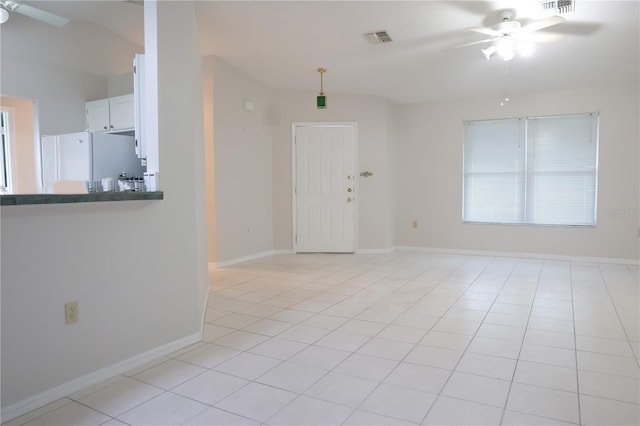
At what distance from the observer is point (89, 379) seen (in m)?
2.24

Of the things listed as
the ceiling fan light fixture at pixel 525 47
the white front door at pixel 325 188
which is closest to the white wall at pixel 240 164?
the white front door at pixel 325 188

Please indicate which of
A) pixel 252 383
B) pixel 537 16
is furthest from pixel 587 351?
pixel 537 16

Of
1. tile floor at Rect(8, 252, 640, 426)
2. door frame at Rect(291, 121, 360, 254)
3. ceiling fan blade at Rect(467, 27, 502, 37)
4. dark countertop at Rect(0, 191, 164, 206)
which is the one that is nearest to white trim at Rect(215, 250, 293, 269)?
door frame at Rect(291, 121, 360, 254)

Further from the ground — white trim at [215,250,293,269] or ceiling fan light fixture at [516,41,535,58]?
ceiling fan light fixture at [516,41,535,58]

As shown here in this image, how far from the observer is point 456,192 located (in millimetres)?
6645

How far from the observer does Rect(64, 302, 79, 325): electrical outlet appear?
2.15 meters

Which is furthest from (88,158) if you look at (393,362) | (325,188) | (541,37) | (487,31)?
(325,188)

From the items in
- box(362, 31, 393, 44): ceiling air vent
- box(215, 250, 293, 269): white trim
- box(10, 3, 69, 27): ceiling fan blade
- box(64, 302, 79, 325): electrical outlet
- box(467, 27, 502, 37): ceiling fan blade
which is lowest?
box(215, 250, 293, 269): white trim

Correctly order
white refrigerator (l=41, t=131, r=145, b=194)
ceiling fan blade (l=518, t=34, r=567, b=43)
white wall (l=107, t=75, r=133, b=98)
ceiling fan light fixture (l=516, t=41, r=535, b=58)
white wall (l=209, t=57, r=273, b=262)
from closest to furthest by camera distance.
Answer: white refrigerator (l=41, t=131, r=145, b=194), ceiling fan blade (l=518, t=34, r=567, b=43), ceiling fan light fixture (l=516, t=41, r=535, b=58), white wall (l=107, t=75, r=133, b=98), white wall (l=209, t=57, r=273, b=262)

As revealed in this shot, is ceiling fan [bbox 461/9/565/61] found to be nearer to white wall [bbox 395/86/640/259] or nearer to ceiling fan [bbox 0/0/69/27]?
white wall [bbox 395/86/640/259]

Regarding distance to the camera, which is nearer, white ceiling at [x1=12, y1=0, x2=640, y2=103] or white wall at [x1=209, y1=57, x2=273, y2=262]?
white ceiling at [x1=12, y1=0, x2=640, y2=103]

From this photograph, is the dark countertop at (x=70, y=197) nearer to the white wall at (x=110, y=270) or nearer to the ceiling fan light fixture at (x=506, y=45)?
the white wall at (x=110, y=270)

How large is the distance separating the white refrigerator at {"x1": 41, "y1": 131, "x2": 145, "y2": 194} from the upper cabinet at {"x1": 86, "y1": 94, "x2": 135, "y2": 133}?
822 millimetres

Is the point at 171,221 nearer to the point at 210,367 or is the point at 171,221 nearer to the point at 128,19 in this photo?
the point at 210,367
